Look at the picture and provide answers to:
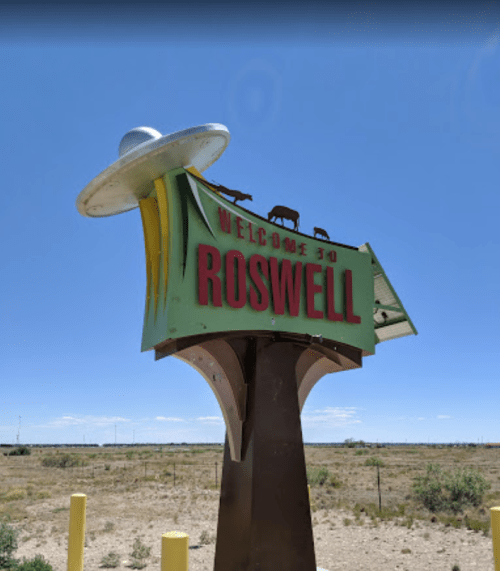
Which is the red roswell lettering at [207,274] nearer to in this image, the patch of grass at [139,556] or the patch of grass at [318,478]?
the patch of grass at [139,556]

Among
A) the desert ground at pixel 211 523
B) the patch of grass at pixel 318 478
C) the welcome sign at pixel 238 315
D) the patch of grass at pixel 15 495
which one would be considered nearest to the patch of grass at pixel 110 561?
the desert ground at pixel 211 523

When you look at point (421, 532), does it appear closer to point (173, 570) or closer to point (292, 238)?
point (292, 238)

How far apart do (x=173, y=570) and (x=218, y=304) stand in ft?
16.9

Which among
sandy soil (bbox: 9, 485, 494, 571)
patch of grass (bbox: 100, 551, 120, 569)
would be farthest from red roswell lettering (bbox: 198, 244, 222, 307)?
patch of grass (bbox: 100, 551, 120, 569)

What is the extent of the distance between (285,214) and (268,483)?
20.2 feet

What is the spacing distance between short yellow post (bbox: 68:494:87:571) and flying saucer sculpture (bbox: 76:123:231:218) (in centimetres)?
654

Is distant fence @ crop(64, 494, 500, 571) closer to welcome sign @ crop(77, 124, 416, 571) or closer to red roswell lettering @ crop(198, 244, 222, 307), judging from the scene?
welcome sign @ crop(77, 124, 416, 571)

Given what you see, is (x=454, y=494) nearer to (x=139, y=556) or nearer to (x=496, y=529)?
(x=139, y=556)

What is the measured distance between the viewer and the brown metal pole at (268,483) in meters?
9.90

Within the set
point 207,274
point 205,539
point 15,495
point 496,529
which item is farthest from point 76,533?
point 15,495

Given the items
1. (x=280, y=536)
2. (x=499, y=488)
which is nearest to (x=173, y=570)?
(x=280, y=536)

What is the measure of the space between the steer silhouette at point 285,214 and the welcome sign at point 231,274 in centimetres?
64

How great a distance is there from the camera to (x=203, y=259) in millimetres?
10258

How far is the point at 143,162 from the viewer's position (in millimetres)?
10180
